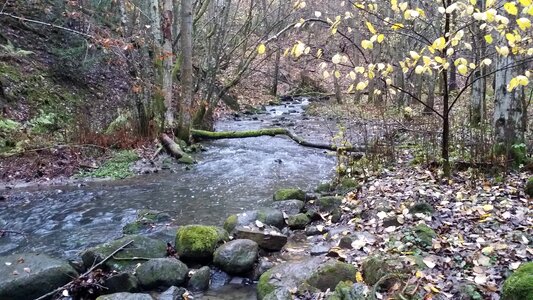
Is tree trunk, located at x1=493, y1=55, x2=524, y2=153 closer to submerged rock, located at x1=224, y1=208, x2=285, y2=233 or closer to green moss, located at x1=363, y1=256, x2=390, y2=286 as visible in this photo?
submerged rock, located at x1=224, y1=208, x2=285, y2=233

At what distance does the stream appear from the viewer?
636 cm

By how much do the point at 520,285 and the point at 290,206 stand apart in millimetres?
4234

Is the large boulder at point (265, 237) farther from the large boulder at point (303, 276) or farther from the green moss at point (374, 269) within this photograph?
the green moss at point (374, 269)

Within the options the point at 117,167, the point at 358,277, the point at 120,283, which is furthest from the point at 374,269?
the point at 117,167

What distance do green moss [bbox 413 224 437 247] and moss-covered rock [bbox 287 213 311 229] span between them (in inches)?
77.0

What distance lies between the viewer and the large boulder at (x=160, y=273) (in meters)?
4.97

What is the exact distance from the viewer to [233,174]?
9.87 m

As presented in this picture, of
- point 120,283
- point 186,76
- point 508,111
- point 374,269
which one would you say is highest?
point 186,76

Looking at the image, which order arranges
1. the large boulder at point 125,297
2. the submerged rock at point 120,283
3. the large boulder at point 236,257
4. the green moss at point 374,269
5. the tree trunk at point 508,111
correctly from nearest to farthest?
1. the green moss at point 374,269
2. the large boulder at point 125,297
3. the submerged rock at point 120,283
4. the large boulder at point 236,257
5. the tree trunk at point 508,111

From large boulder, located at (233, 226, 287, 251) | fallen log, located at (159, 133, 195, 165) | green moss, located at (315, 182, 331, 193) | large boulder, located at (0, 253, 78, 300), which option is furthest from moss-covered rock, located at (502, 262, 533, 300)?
fallen log, located at (159, 133, 195, 165)

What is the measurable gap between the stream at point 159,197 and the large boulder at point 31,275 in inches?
25.0

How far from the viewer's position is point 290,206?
723 centimetres

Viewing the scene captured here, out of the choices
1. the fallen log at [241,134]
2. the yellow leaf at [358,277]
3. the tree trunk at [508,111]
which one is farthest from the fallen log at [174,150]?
the yellow leaf at [358,277]

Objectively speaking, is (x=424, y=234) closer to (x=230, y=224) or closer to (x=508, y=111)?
(x=230, y=224)
